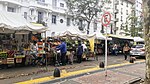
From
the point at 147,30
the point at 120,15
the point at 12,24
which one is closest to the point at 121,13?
the point at 120,15

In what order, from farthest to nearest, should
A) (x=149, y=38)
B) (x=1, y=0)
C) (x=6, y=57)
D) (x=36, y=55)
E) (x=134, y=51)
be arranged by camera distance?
(x=1, y=0), (x=134, y=51), (x=36, y=55), (x=6, y=57), (x=149, y=38)

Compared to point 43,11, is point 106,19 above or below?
below

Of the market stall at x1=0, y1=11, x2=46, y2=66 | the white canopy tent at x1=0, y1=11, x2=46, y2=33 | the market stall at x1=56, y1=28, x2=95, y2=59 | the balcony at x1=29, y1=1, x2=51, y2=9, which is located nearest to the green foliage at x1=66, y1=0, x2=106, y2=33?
the balcony at x1=29, y1=1, x2=51, y2=9

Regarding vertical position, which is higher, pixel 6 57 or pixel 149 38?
pixel 149 38

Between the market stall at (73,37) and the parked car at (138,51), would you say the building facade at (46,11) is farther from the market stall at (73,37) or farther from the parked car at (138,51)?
the market stall at (73,37)

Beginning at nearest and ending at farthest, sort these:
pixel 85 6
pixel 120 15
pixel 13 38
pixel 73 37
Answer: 1. pixel 13 38
2. pixel 73 37
3. pixel 85 6
4. pixel 120 15

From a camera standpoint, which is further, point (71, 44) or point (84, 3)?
point (84, 3)

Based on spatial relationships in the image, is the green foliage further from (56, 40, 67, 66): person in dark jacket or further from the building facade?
(56, 40, 67, 66): person in dark jacket

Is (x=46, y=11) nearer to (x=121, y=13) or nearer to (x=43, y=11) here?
(x=43, y=11)

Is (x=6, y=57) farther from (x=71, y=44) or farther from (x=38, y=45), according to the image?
(x=71, y=44)

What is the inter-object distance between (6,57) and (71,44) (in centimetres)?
730

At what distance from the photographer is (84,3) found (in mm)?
33156

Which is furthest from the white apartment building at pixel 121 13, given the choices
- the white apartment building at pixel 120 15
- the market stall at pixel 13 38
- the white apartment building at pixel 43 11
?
the market stall at pixel 13 38

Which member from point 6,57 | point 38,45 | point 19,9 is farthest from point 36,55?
point 19,9
